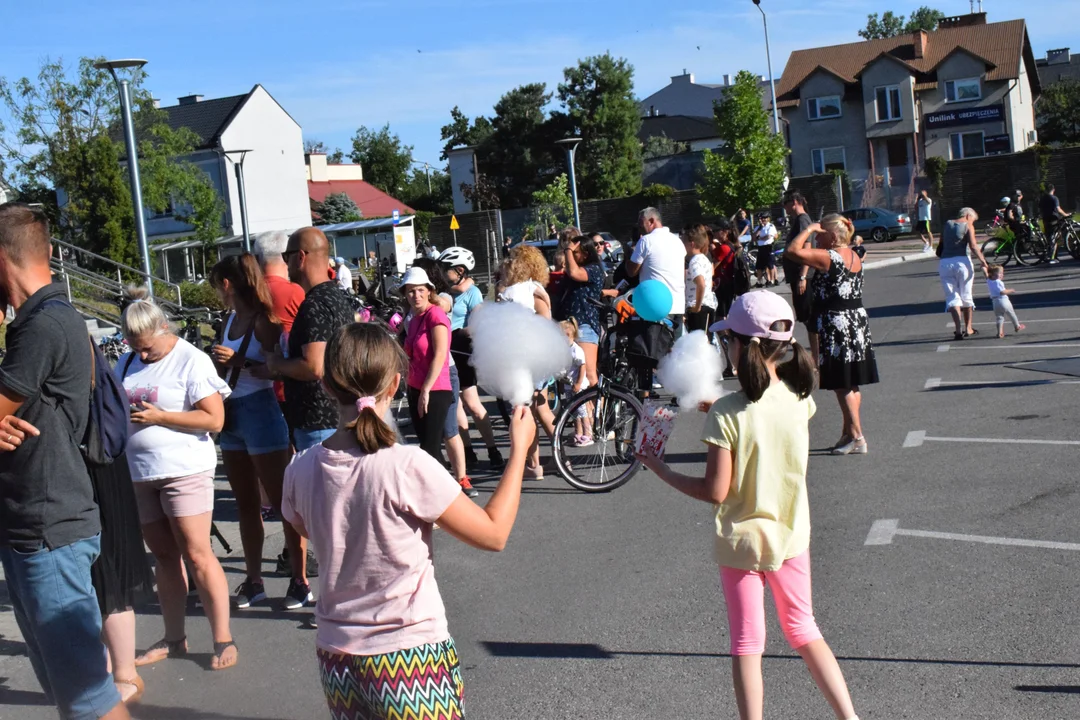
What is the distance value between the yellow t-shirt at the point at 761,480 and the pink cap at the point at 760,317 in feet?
0.63

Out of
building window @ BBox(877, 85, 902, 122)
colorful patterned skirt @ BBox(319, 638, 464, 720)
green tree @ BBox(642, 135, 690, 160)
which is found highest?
green tree @ BBox(642, 135, 690, 160)

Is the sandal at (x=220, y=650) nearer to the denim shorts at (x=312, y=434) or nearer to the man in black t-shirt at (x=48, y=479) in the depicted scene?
the denim shorts at (x=312, y=434)

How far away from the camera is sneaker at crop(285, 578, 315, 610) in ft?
18.9

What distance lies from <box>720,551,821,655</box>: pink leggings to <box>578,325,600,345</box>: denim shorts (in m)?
5.52

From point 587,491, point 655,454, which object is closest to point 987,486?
point 587,491

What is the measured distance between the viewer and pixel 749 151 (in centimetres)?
4159

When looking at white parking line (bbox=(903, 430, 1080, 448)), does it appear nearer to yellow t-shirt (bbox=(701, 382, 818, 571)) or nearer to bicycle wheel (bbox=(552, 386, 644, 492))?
bicycle wheel (bbox=(552, 386, 644, 492))

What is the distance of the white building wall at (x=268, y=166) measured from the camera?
58.0m

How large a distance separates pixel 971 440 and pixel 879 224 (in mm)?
34937

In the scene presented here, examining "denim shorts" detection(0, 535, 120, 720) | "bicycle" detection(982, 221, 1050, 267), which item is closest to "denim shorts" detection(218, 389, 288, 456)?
"denim shorts" detection(0, 535, 120, 720)

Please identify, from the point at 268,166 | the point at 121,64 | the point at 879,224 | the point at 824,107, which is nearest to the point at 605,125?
the point at 824,107

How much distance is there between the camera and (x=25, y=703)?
16.0ft

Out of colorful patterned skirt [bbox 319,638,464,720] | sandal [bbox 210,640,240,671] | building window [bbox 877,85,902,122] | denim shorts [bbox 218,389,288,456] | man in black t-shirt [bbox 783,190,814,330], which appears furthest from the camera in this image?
building window [bbox 877,85,902,122]

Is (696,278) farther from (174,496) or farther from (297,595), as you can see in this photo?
(174,496)
